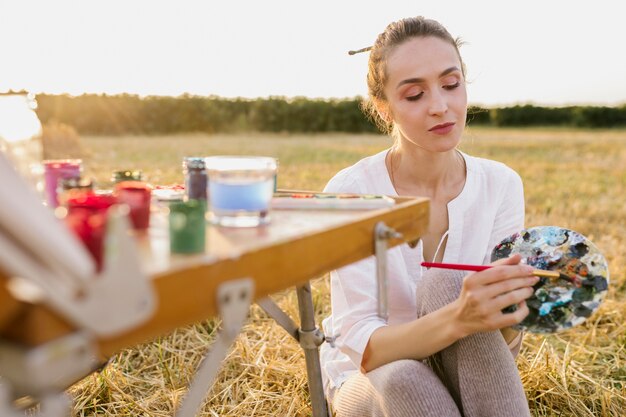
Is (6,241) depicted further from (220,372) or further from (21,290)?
(220,372)

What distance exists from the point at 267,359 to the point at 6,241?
7.15 ft

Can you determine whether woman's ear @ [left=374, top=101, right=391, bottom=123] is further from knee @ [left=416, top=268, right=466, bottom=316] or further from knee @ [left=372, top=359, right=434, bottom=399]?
knee @ [left=372, top=359, right=434, bottom=399]

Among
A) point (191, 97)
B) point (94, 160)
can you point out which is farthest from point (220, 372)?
point (191, 97)

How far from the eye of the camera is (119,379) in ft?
8.54

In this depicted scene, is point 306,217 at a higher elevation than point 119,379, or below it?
higher

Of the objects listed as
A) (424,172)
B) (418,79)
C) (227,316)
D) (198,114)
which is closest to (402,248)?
(424,172)

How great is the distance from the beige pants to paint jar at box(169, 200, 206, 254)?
0.85m

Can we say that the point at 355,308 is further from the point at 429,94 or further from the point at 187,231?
the point at 187,231

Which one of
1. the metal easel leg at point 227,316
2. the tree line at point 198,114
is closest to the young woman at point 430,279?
the metal easel leg at point 227,316

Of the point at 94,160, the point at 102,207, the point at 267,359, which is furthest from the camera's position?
the point at 94,160

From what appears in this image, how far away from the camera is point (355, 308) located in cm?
187

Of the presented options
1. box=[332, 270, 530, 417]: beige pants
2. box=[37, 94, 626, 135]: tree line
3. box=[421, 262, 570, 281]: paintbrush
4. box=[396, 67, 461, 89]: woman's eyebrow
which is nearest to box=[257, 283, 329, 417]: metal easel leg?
box=[332, 270, 530, 417]: beige pants

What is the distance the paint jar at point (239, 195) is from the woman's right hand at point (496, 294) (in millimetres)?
572

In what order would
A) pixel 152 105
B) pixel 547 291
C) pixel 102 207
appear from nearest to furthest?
pixel 102 207, pixel 547 291, pixel 152 105
